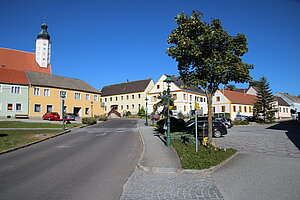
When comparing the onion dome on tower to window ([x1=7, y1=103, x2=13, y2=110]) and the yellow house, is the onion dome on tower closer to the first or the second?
the yellow house

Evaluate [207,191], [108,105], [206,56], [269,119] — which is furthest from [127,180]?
[108,105]

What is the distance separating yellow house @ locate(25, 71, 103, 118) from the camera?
130ft

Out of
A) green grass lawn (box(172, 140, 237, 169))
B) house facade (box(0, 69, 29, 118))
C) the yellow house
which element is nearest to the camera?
green grass lawn (box(172, 140, 237, 169))

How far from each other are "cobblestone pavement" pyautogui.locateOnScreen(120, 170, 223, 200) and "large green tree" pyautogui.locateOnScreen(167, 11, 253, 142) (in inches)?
219

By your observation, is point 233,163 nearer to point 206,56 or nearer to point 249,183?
point 249,183

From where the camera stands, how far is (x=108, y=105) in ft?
233

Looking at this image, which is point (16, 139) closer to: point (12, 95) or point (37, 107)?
point (12, 95)

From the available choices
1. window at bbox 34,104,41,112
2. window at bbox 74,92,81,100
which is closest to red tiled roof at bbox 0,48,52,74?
window at bbox 74,92,81,100

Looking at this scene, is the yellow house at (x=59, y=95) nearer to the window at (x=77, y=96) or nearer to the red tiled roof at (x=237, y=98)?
the window at (x=77, y=96)

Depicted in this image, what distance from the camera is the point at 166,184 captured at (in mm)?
6137

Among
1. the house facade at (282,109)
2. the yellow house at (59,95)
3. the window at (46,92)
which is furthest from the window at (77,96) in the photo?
the house facade at (282,109)

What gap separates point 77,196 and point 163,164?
362 cm

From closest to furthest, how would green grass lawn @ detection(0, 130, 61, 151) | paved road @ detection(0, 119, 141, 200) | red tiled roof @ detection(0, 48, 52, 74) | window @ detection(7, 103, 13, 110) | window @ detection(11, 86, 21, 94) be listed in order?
paved road @ detection(0, 119, 141, 200)
green grass lawn @ detection(0, 130, 61, 151)
window @ detection(7, 103, 13, 110)
window @ detection(11, 86, 21, 94)
red tiled roof @ detection(0, 48, 52, 74)

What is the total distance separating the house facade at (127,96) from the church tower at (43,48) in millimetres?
20048
